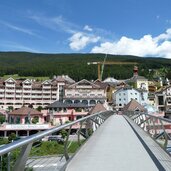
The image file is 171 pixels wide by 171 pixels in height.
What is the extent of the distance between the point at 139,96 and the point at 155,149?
113m

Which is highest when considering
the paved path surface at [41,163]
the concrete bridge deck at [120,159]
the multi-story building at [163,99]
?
the multi-story building at [163,99]

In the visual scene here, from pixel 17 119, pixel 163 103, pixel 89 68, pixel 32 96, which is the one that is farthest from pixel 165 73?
pixel 17 119

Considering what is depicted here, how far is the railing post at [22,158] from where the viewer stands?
3411 millimetres

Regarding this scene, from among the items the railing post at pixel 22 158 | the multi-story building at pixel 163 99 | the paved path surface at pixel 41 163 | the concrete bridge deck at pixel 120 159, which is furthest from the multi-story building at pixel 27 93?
the railing post at pixel 22 158

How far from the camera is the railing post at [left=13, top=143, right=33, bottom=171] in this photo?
11.2 feet

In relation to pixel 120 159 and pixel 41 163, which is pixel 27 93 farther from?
pixel 41 163

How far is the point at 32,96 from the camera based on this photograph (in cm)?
12494

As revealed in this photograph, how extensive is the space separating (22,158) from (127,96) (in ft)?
381

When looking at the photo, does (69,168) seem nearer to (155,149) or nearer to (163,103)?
(155,149)

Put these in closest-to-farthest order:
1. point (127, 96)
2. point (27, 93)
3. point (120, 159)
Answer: point (120, 159) → point (127, 96) → point (27, 93)

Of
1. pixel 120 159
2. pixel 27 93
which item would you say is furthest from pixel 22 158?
pixel 27 93

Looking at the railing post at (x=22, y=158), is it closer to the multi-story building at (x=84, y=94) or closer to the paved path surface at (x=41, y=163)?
the paved path surface at (x=41, y=163)

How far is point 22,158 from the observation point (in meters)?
3.61

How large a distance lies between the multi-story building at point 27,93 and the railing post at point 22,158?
11862cm
